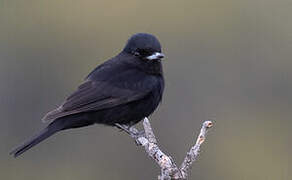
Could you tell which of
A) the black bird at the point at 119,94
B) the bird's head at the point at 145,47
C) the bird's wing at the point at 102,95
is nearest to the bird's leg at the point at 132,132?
the black bird at the point at 119,94

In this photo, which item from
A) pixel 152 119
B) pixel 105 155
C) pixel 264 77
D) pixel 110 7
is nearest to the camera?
pixel 152 119

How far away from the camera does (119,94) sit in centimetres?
904

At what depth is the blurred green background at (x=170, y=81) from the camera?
15.5 metres

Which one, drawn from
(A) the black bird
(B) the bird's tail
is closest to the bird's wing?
(A) the black bird

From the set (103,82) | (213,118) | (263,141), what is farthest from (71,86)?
(103,82)

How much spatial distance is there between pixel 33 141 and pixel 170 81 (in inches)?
279

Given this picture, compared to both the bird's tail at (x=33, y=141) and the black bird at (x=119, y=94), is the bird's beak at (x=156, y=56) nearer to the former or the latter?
the black bird at (x=119, y=94)

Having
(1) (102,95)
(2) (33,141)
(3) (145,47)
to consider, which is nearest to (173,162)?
(2) (33,141)

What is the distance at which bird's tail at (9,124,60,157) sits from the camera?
8422mm

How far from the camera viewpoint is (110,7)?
1872cm

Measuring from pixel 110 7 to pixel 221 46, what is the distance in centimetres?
243

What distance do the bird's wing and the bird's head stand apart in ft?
0.77

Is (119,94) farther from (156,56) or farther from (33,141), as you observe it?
(33,141)

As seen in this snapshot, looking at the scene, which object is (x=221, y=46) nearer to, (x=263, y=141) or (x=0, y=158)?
(x=263, y=141)
